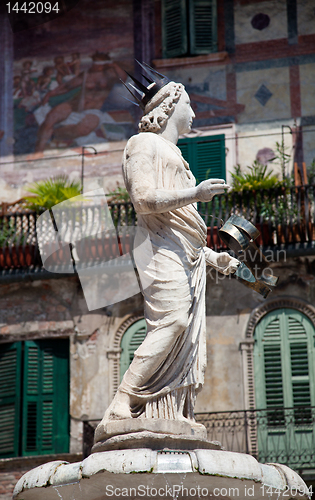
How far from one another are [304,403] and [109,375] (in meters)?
3.40

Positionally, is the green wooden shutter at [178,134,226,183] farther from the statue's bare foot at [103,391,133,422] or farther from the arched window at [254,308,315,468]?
the statue's bare foot at [103,391,133,422]

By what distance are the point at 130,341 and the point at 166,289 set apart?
34.3 feet

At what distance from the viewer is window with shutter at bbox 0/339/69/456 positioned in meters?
15.0

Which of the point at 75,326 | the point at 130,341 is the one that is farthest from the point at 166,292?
the point at 75,326

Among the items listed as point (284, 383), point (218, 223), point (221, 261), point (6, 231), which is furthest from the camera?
point (6, 231)

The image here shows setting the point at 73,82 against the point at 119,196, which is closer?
the point at 119,196

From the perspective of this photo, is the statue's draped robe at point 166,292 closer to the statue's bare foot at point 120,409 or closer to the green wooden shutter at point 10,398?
the statue's bare foot at point 120,409

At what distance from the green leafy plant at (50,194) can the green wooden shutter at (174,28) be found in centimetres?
341

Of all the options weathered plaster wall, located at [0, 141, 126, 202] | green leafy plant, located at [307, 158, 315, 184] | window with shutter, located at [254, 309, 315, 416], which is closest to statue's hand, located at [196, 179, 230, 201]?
window with shutter, located at [254, 309, 315, 416]

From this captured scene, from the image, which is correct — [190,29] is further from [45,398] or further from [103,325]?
[45,398]

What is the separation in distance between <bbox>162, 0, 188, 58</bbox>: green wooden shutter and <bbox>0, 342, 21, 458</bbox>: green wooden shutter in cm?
646

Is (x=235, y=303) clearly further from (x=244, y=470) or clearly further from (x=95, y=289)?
(x=244, y=470)

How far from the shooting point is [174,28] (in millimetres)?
16969

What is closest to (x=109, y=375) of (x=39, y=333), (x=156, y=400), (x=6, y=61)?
(x=39, y=333)
